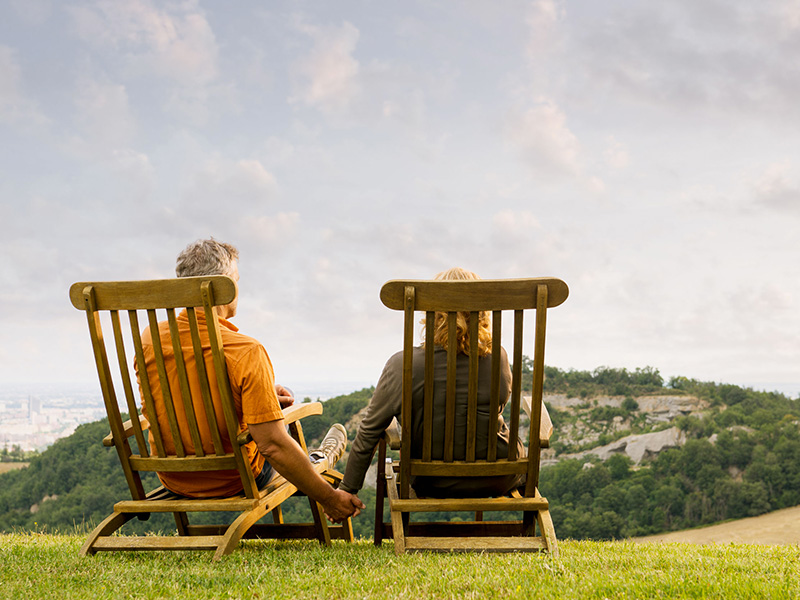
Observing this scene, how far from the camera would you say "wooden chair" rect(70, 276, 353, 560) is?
8.55 ft

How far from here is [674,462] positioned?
1325 inches

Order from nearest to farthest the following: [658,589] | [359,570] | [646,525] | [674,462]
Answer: [658,589] → [359,570] → [646,525] → [674,462]

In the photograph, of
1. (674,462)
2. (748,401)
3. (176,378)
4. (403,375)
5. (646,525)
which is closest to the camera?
(403,375)

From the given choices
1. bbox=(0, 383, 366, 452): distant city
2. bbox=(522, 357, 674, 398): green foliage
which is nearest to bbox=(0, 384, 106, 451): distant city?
bbox=(0, 383, 366, 452): distant city

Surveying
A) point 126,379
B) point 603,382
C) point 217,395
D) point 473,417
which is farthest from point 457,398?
point 603,382

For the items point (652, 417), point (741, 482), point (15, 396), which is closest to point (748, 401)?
point (652, 417)

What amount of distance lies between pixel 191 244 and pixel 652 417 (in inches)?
1758

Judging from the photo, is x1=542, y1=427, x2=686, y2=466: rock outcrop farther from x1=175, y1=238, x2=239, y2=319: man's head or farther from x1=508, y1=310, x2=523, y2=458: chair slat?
x1=175, y1=238, x2=239, y2=319: man's head

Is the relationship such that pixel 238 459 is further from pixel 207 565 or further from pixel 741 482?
pixel 741 482

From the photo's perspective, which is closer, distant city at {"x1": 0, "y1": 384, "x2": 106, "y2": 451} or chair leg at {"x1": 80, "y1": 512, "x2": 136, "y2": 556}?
chair leg at {"x1": 80, "y1": 512, "x2": 136, "y2": 556}

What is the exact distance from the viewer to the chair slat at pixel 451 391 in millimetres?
2594

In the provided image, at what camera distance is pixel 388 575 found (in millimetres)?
2246

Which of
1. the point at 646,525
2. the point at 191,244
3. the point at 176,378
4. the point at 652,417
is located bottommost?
the point at 646,525

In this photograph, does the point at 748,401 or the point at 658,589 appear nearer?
the point at 658,589
